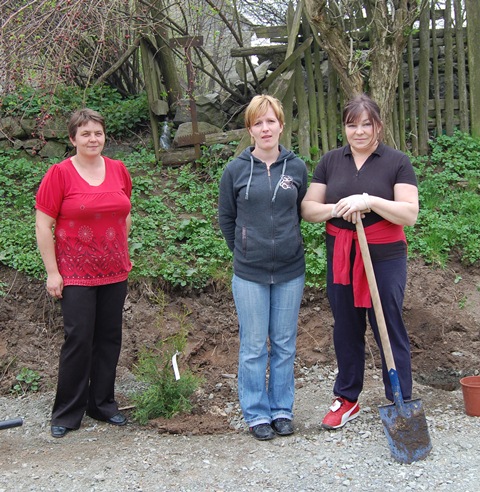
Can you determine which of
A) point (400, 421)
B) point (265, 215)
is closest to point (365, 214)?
point (265, 215)

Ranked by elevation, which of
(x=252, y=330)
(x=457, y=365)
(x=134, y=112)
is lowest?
(x=457, y=365)

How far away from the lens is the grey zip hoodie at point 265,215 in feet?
12.9

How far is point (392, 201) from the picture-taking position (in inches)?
148

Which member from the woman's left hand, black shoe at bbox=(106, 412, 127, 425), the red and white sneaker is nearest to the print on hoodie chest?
the woman's left hand

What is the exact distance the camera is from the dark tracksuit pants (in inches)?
155

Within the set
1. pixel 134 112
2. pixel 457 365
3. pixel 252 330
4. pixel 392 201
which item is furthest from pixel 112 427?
pixel 134 112

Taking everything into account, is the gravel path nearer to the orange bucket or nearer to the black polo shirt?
the orange bucket

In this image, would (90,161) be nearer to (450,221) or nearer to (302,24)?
(450,221)

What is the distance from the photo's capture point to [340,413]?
4.22 metres

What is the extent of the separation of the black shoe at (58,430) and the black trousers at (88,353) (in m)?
0.03

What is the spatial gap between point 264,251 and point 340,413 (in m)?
1.18

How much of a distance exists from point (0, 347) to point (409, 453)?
3302 millimetres

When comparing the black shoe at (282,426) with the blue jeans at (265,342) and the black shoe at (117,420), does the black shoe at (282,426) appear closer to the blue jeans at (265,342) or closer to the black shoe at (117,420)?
the blue jeans at (265,342)

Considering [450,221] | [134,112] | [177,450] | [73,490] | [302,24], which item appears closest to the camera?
[73,490]
